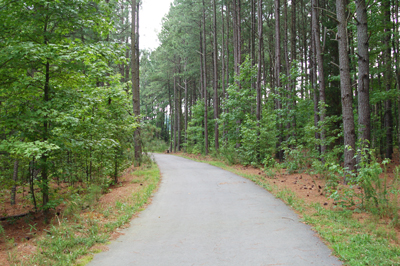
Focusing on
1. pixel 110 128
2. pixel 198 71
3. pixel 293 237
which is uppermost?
pixel 198 71

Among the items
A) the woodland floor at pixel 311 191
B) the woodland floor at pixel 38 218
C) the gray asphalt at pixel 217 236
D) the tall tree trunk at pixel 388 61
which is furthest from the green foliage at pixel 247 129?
the gray asphalt at pixel 217 236

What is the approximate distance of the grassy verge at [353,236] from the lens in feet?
12.1

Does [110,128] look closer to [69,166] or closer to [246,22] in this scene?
[69,166]

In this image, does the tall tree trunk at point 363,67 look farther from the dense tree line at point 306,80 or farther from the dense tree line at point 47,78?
the dense tree line at point 47,78

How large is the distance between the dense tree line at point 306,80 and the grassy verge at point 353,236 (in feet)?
4.19

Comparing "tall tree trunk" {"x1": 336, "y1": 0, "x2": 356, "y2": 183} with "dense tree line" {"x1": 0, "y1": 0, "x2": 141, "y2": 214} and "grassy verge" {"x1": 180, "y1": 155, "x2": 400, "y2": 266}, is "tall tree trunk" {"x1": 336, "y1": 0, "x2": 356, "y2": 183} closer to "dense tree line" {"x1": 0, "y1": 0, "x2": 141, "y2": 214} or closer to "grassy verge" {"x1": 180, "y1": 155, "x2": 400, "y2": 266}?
"grassy verge" {"x1": 180, "y1": 155, "x2": 400, "y2": 266}

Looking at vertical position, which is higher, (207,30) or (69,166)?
(207,30)

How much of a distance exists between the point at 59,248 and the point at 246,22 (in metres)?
25.7

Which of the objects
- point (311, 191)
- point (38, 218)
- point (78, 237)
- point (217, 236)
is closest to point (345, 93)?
point (311, 191)

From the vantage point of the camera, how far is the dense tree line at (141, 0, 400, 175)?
8164 mm

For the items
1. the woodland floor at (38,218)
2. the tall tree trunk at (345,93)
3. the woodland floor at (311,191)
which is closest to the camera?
the woodland floor at (38,218)

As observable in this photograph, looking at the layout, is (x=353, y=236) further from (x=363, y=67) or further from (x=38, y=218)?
(x=38, y=218)

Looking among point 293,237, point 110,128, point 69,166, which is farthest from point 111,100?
point 293,237

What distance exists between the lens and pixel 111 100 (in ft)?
35.6
